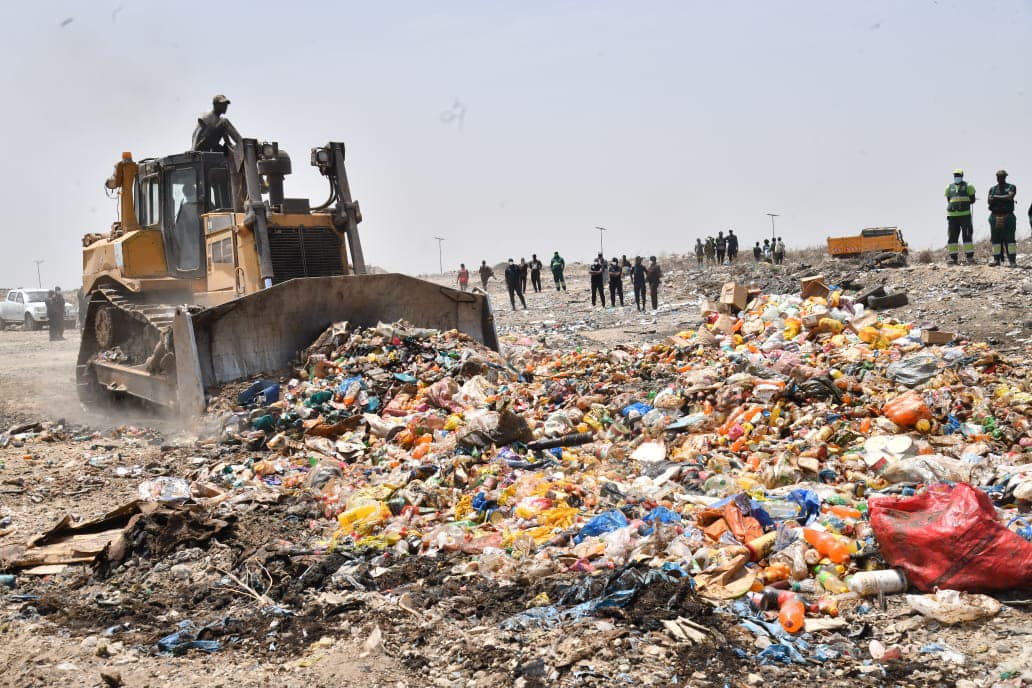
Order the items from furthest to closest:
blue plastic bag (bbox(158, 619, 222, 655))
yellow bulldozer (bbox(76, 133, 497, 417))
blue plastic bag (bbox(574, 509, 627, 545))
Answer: yellow bulldozer (bbox(76, 133, 497, 417))
blue plastic bag (bbox(574, 509, 627, 545))
blue plastic bag (bbox(158, 619, 222, 655))

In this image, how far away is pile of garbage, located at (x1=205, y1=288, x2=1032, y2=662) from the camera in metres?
3.87

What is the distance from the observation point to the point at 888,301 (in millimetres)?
12070

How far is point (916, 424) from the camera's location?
19.2 ft

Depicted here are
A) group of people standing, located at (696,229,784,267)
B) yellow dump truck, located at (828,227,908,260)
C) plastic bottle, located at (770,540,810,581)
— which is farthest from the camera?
group of people standing, located at (696,229,784,267)

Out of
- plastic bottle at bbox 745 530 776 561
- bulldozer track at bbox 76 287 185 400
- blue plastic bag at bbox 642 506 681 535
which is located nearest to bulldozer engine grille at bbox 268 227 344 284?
bulldozer track at bbox 76 287 185 400

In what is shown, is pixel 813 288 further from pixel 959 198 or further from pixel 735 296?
pixel 959 198

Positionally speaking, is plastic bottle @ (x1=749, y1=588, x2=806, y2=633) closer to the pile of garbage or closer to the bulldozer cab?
the pile of garbage

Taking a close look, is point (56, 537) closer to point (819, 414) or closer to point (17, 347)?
point (819, 414)

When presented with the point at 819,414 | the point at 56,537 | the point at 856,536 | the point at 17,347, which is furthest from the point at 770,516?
the point at 17,347

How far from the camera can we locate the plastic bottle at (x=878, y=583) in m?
3.82

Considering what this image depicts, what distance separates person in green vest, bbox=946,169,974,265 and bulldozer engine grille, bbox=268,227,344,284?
30.0 feet

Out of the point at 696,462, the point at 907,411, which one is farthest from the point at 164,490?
the point at 907,411

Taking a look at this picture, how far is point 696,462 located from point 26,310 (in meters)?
24.2

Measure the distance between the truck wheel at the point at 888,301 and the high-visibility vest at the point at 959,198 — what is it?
2014mm
